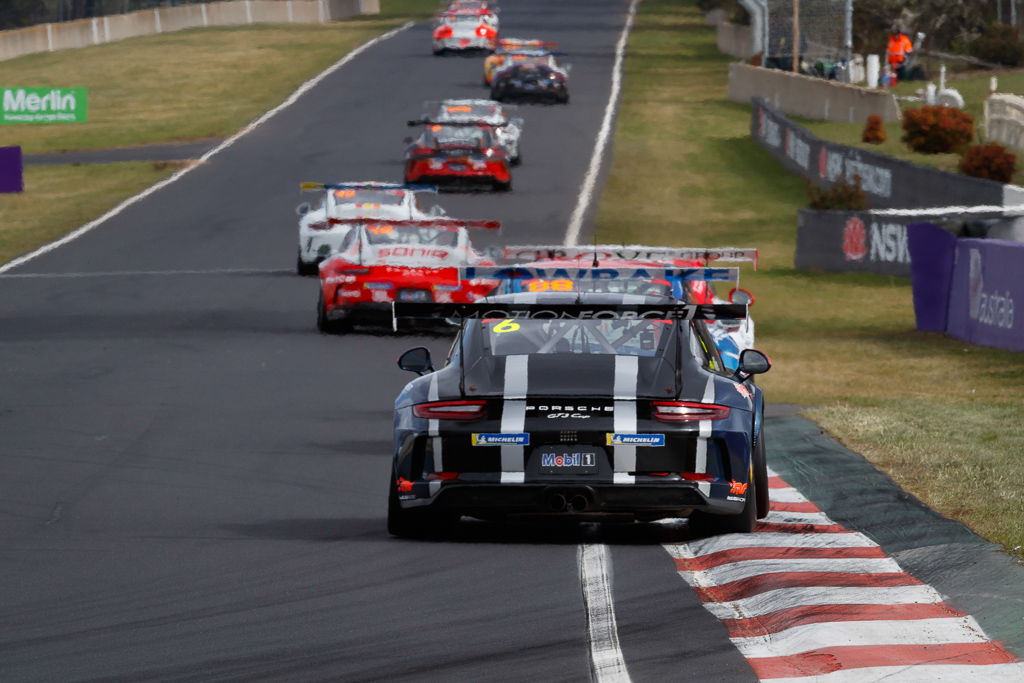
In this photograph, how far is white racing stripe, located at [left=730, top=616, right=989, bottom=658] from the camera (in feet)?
27.4

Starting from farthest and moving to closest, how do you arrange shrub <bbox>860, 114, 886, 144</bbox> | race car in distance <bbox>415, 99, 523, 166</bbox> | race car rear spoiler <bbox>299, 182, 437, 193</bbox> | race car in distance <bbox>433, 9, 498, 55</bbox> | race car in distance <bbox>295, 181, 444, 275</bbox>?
race car in distance <bbox>433, 9, 498, 55</bbox> < shrub <bbox>860, 114, 886, 144</bbox> < race car in distance <bbox>415, 99, 523, 166</bbox> < race car in distance <bbox>295, 181, 444, 275</bbox> < race car rear spoiler <bbox>299, 182, 437, 193</bbox>

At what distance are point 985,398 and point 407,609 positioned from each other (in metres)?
12.6

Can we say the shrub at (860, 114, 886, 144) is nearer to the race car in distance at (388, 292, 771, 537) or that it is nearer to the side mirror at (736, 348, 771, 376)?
the side mirror at (736, 348, 771, 376)

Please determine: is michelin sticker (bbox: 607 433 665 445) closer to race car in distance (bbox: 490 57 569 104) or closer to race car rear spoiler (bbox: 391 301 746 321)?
race car rear spoiler (bbox: 391 301 746 321)

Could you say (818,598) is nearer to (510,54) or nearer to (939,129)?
(939,129)

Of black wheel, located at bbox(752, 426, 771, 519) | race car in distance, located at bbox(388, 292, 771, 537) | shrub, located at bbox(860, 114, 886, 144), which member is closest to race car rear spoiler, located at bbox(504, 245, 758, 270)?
black wheel, located at bbox(752, 426, 771, 519)

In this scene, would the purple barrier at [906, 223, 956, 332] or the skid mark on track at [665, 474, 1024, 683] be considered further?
the purple barrier at [906, 223, 956, 332]

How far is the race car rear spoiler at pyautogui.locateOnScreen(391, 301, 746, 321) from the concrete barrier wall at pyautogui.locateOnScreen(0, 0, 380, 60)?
7019 centimetres

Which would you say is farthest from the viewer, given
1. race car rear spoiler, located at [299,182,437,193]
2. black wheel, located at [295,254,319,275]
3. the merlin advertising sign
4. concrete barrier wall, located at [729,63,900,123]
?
the merlin advertising sign

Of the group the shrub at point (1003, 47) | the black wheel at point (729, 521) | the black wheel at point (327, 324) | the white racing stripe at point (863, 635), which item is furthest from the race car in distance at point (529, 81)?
the white racing stripe at point (863, 635)

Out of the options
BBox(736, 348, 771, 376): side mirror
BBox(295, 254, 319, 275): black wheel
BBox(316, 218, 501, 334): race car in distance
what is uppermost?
BBox(736, 348, 771, 376): side mirror

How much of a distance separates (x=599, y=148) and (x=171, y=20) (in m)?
41.8

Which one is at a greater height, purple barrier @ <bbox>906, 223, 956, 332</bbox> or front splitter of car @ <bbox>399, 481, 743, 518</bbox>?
front splitter of car @ <bbox>399, 481, 743, 518</bbox>

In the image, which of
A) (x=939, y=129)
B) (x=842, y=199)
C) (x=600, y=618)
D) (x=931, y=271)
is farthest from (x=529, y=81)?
(x=600, y=618)
